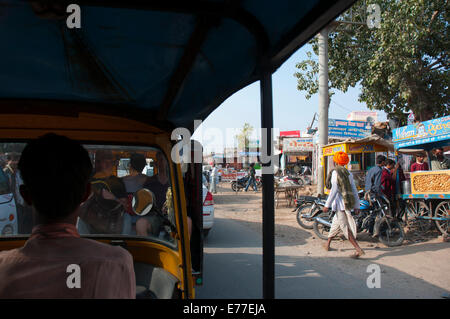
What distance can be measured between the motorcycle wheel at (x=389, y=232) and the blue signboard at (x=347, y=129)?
37.1 feet

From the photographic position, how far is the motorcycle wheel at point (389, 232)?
616cm

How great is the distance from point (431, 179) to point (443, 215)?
0.80 metres

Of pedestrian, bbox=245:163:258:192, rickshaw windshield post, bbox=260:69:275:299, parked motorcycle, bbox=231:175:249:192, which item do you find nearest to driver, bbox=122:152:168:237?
rickshaw windshield post, bbox=260:69:275:299

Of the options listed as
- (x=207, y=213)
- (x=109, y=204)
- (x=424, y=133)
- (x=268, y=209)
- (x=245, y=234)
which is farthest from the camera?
(x=245, y=234)

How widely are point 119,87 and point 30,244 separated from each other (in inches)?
48.9

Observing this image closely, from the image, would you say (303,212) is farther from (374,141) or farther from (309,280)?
(374,141)

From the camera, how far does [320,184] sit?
11.0m

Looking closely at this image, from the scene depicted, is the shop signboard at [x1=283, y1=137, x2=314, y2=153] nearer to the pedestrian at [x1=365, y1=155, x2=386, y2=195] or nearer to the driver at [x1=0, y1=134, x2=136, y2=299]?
the pedestrian at [x1=365, y1=155, x2=386, y2=195]

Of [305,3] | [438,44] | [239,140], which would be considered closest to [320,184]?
[438,44]

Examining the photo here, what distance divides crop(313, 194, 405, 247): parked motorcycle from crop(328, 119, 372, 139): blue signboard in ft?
35.6

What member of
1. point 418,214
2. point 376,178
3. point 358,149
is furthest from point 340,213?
point 358,149

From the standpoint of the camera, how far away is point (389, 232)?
6.20m

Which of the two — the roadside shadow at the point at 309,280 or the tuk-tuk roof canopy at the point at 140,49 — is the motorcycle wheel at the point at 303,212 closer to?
the roadside shadow at the point at 309,280

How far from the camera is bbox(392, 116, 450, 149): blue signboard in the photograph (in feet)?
22.8
